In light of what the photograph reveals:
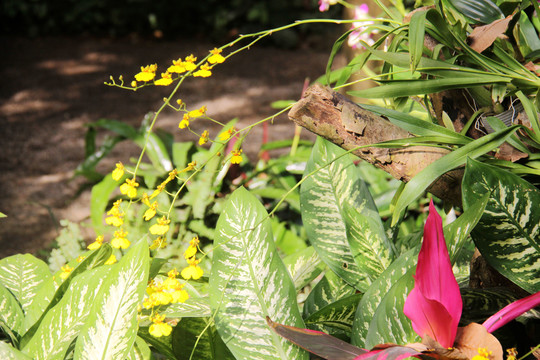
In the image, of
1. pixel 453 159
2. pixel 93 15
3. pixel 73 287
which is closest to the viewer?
pixel 453 159

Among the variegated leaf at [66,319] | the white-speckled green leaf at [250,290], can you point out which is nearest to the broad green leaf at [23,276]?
the variegated leaf at [66,319]

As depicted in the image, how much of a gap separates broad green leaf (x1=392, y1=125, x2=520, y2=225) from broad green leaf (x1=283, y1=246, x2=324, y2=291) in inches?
13.3

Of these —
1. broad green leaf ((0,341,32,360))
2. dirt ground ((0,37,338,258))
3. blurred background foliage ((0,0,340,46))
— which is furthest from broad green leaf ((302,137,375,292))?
blurred background foliage ((0,0,340,46))

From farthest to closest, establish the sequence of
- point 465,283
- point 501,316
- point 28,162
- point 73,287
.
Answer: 1. point 28,162
2. point 465,283
3. point 73,287
4. point 501,316

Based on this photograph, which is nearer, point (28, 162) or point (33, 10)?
point (28, 162)

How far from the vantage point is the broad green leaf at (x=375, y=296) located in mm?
917

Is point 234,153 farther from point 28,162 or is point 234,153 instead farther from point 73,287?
point 28,162

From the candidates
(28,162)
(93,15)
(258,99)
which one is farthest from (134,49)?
(28,162)


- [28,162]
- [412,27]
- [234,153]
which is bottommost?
[28,162]

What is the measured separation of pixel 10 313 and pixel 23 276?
13 centimetres

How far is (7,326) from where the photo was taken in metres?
→ 1.11

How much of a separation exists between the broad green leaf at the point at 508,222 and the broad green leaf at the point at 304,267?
39 centimetres

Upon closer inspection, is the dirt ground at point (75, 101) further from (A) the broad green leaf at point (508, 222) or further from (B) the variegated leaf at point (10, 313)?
(A) the broad green leaf at point (508, 222)

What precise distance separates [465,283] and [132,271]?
68 centimetres
